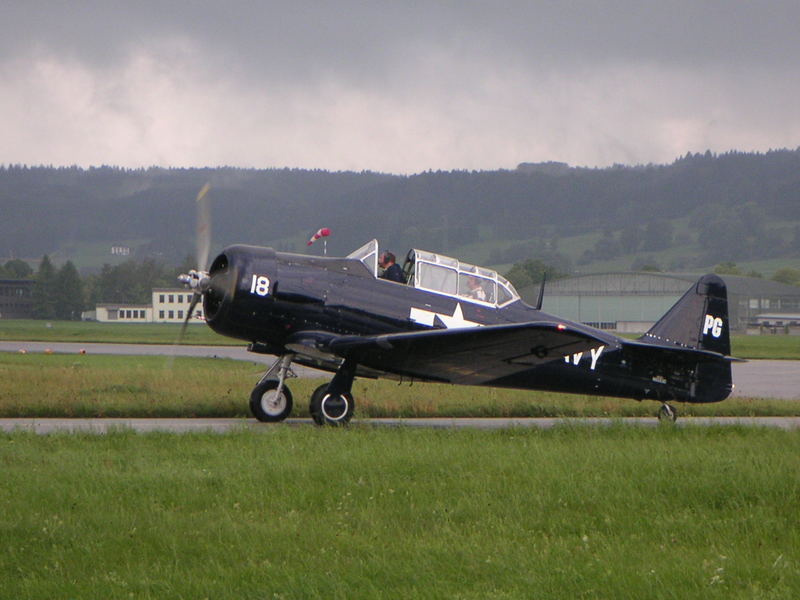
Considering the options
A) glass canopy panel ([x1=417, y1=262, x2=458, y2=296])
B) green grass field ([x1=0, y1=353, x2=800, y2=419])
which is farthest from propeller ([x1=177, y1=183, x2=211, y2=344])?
glass canopy panel ([x1=417, y1=262, x2=458, y2=296])

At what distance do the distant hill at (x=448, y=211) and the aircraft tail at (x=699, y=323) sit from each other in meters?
84.2

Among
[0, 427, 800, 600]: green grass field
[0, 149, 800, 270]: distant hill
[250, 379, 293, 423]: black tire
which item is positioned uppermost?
[0, 149, 800, 270]: distant hill

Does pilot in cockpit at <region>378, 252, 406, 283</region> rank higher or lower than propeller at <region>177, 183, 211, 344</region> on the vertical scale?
lower

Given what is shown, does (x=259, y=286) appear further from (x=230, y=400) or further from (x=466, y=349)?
(x=230, y=400)

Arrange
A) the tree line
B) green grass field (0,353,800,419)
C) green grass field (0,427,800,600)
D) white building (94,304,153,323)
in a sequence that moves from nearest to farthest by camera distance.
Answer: green grass field (0,427,800,600) → green grass field (0,353,800,419) → white building (94,304,153,323) → the tree line

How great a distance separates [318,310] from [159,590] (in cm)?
710

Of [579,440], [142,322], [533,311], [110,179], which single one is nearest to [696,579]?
[579,440]

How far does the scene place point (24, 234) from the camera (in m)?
154

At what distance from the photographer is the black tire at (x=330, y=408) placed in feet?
39.1

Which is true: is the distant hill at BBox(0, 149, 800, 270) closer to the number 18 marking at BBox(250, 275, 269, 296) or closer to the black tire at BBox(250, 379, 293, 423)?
the black tire at BBox(250, 379, 293, 423)

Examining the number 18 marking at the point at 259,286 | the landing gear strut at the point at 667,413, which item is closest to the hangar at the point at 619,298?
the landing gear strut at the point at 667,413

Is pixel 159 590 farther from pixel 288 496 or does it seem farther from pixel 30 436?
pixel 30 436

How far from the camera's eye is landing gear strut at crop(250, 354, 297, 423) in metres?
12.5

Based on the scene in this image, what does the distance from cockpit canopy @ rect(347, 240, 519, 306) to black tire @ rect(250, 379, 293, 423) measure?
1.98m
